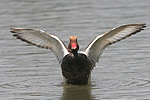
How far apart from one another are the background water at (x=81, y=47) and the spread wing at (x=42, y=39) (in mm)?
710

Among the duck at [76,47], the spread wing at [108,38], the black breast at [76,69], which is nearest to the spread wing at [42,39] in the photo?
the duck at [76,47]

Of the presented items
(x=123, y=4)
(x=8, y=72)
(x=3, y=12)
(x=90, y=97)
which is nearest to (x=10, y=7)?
(x=3, y=12)

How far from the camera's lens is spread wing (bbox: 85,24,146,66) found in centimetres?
1305

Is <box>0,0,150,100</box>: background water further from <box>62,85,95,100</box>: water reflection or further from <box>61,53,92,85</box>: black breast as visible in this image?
<box>61,53,92,85</box>: black breast

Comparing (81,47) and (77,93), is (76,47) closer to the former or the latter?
(77,93)

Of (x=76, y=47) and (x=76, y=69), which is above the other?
(x=76, y=47)

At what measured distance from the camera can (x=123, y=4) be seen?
22.6 metres

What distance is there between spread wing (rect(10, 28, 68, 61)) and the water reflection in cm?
93

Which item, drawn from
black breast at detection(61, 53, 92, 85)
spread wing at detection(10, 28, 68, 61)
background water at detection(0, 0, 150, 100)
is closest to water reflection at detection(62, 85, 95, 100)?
background water at detection(0, 0, 150, 100)

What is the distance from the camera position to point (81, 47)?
16188mm

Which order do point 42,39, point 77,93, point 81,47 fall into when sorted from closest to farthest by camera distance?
point 77,93 < point 42,39 < point 81,47

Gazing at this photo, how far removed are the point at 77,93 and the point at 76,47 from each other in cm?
105

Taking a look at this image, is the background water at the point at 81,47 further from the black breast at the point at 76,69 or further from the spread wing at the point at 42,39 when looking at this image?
the spread wing at the point at 42,39

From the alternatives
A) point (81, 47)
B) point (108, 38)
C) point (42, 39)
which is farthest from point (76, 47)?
point (81, 47)
